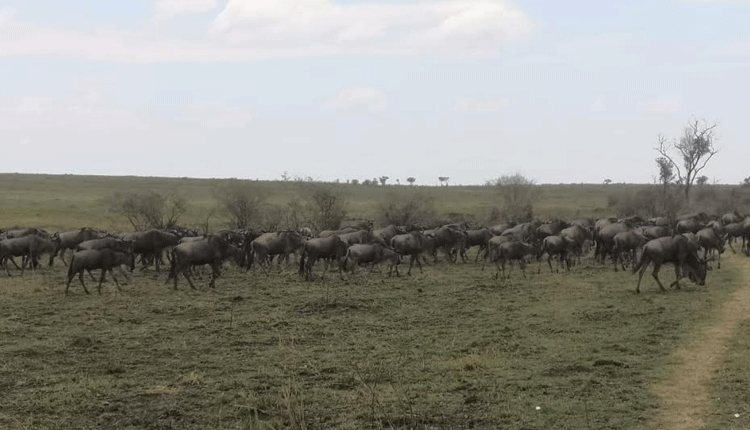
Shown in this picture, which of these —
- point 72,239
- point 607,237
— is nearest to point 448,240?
point 607,237

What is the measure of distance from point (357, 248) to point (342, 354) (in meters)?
13.1

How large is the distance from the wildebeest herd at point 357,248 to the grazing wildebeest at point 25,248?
1.3 inches

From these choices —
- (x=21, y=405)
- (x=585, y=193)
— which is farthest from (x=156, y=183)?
(x=21, y=405)

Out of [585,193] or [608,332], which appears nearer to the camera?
[608,332]

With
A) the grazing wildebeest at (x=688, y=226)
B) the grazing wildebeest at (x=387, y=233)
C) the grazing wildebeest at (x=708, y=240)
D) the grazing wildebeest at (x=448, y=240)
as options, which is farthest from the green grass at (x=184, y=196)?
the grazing wildebeest at (x=708, y=240)

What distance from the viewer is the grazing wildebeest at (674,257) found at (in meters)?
23.3

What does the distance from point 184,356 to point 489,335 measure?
5.76 meters

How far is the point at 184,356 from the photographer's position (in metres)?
15.0

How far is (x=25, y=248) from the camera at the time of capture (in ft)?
99.4

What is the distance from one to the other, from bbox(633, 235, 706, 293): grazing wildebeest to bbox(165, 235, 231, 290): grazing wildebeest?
11911 mm

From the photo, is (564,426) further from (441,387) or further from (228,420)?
(228,420)

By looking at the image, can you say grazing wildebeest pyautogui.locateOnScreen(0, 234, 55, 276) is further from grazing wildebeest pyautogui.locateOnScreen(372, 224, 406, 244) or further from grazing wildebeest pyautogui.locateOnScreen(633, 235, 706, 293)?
grazing wildebeest pyautogui.locateOnScreen(633, 235, 706, 293)

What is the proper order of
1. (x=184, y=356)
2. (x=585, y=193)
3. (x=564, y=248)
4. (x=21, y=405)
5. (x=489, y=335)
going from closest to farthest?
(x=21, y=405) → (x=184, y=356) → (x=489, y=335) → (x=564, y=248) → (x=585, y=193)

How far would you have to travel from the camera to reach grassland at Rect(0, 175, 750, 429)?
11031 millimetres
